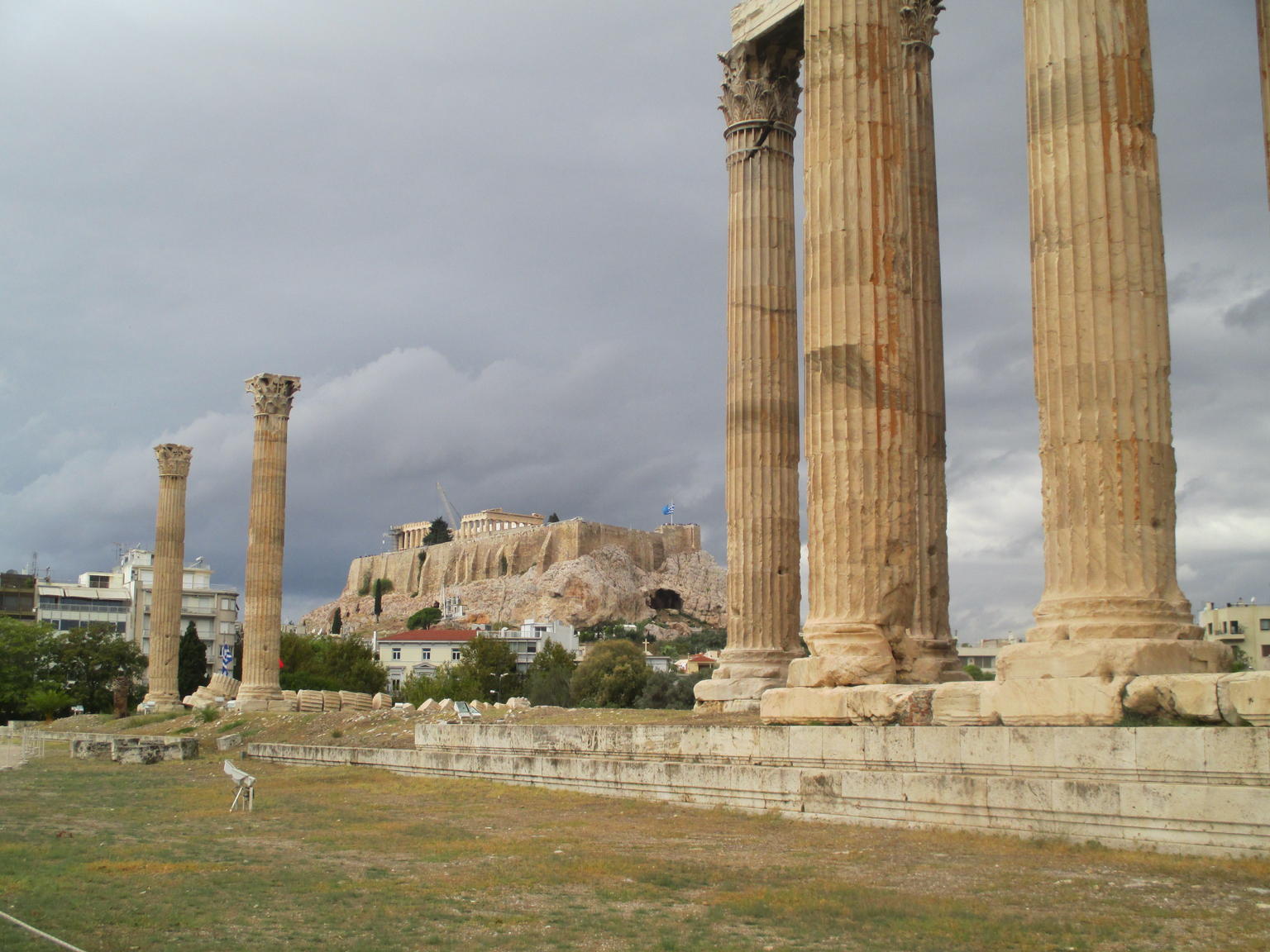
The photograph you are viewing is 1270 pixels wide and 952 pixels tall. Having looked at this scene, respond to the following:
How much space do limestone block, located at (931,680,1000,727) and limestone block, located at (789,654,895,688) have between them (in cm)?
157

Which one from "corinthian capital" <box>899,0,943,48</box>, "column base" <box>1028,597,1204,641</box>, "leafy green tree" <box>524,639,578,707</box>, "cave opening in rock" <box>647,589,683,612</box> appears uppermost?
"corinthian capital" <box>899,0,943,48</box>

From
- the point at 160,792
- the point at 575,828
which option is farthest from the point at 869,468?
the point at 160,792

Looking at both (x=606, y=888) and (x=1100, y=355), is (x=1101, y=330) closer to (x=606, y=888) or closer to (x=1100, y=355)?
(x=1100, y=355)

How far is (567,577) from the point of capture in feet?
547

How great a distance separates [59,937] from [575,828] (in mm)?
6566

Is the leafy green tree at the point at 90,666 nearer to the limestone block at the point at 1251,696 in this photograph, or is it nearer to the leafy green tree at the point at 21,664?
the leafy green tree at the point at 21,664

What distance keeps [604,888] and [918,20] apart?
16.8 metres

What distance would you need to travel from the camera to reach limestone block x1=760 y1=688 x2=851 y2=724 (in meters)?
15.3

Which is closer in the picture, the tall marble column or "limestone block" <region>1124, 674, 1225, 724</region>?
"limestone block" <region>1124, 674, 1225, 724</region>

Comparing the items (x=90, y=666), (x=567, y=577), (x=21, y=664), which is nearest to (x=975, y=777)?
(x=21, y=664)

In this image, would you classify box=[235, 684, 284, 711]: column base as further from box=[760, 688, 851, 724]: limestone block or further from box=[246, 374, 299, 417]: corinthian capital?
box=[760, 688, 851, 724]: limestone block

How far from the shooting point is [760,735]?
51.3 ft

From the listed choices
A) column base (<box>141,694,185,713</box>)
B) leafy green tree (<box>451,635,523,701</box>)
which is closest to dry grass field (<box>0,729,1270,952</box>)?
column base (<box>141,694,185,713</box>)

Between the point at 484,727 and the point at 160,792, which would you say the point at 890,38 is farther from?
the point at 160,792
